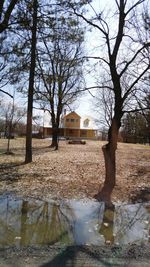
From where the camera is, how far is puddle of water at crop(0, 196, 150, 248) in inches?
226

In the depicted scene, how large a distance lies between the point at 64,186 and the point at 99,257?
17.7 ft

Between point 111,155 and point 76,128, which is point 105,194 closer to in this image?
point 111,155

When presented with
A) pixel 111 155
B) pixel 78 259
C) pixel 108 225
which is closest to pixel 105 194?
pixel 111 155

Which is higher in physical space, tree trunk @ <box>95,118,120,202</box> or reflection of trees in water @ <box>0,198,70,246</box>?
tree trunk @ <box>95,118,120,202</box>

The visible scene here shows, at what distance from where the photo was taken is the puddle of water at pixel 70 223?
5742 millimetres

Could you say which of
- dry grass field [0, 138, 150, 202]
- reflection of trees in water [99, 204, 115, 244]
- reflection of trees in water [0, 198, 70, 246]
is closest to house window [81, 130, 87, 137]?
dry grass field [0, 138, 150, 202]

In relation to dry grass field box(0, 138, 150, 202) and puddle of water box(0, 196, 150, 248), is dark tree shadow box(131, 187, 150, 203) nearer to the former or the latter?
dry grass field box(0, 138, 150, 202)

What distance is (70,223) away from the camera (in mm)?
6785

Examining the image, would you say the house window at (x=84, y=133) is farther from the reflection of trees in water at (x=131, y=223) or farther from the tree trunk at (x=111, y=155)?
the reflection of trees in water at (x=131, y=223)

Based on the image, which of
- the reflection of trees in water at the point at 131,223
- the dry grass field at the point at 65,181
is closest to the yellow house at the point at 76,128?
the dry grass field at the point at 65,181

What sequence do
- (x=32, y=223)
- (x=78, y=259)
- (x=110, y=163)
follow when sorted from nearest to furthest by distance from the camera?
(x=78, y=259) < (x=32, y=223) < (x=110, y=163)

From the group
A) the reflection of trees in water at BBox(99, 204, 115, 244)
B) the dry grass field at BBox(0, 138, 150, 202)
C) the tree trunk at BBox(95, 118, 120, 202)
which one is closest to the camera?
the reflection of trees in water at BBox(99, 204, 115, 244)

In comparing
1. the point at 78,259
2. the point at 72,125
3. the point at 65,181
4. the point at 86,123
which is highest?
the point at 86,123

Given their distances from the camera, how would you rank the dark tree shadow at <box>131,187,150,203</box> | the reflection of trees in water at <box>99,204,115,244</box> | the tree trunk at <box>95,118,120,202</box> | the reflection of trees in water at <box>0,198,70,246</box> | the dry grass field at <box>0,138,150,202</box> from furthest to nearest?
the tree trunk at <box>95,118,120,202</box>
the dry grass field at <box>0,138,150,202</box>
the dark tree shadow at <box>131,187,150,203</box>
the reflection of trees in water at <box>99,204,115,244</box>
the reflection of trees in water at <box>0,198,70,246</box>
